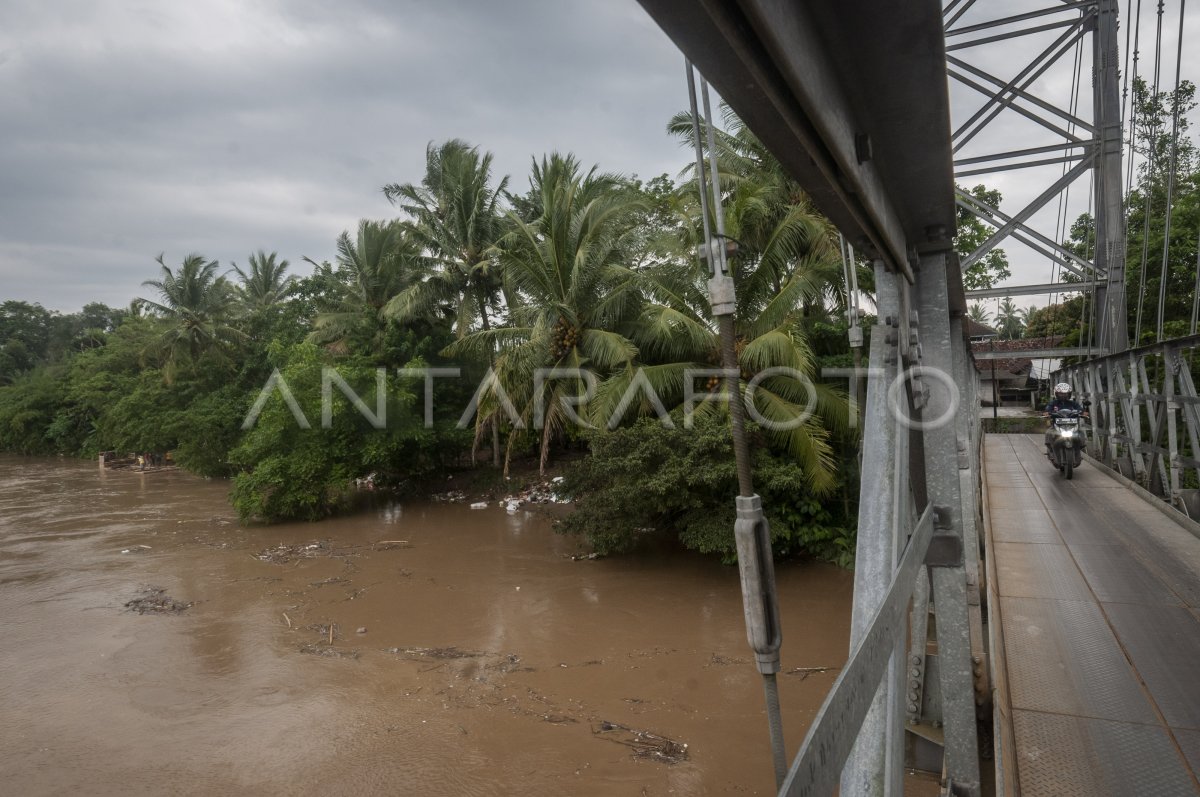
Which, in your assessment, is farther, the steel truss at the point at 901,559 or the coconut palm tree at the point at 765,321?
the coconut palm tree at the point at 765,321

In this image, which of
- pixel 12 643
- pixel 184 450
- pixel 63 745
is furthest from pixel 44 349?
pixel 63 745

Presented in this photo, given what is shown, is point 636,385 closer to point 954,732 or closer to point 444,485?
point 954,732

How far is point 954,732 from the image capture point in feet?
9.72

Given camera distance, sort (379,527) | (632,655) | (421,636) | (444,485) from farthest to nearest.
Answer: (444,485) → (379,527) → (421,636) → (632,655)

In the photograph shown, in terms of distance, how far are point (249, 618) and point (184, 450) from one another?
13.7 m

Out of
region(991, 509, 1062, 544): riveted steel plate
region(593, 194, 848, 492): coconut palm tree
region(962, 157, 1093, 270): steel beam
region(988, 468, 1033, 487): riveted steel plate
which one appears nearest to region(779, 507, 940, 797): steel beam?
region(991, 509, 1062, 544): riveted steel plate

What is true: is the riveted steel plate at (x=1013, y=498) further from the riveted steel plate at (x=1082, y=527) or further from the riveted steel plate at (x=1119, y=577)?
the riveted steel plate at (x=1119, y=577)

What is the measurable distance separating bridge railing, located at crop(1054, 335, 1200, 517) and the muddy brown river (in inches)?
146

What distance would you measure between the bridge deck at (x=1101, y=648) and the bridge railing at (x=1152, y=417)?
446 millimetres

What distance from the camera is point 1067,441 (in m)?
8.08

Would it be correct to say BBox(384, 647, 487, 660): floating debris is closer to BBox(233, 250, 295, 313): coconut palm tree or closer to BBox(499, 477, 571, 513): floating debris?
BBox(499, 477, 571, 513): floating debris

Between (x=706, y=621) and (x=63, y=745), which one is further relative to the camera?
(x=706, y=621)

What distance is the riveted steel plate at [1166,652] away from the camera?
284 centimetres

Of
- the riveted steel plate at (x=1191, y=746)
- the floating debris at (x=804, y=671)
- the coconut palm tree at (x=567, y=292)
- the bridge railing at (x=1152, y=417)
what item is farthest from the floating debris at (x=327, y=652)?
the bridge railing at (x=1152, y=417)
